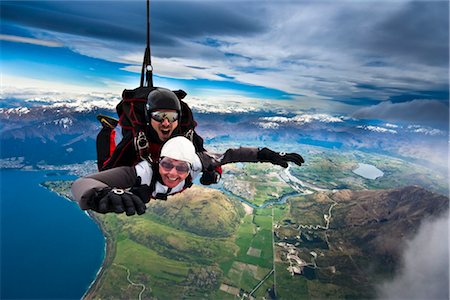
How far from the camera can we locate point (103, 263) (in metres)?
40.7

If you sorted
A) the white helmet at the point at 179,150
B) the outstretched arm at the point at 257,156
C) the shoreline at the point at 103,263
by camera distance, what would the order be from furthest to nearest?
the shoreline at the point at 103,263
the outstretched arm at the point at 257,156
the white helmet at the point at 179,150

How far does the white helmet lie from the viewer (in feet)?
7.26

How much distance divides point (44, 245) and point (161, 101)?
2201 inches

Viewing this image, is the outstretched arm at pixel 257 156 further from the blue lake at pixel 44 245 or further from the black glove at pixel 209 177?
the blue lake at pixel 44 245

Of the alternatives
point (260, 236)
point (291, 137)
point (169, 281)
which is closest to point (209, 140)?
point (291, 137)

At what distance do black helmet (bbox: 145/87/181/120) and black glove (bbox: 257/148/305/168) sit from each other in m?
1.27

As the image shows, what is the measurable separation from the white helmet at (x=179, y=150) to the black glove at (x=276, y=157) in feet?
4.31

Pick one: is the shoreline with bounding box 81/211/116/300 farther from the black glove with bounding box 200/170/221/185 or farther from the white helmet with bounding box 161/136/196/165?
the white helmet with bounding box 161/136/196/165

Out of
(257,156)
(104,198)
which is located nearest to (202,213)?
(257,156)

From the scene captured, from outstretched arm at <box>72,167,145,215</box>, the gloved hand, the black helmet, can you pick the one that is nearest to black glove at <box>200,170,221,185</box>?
the black helmet

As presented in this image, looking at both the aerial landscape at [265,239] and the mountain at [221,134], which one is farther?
the mountain at [221,134]

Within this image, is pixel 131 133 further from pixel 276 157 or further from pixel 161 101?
pixel 276 157

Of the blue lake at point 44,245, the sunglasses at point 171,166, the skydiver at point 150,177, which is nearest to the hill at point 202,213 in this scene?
the blue lake at point 44,245

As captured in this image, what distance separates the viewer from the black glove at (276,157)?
3.35 metres
